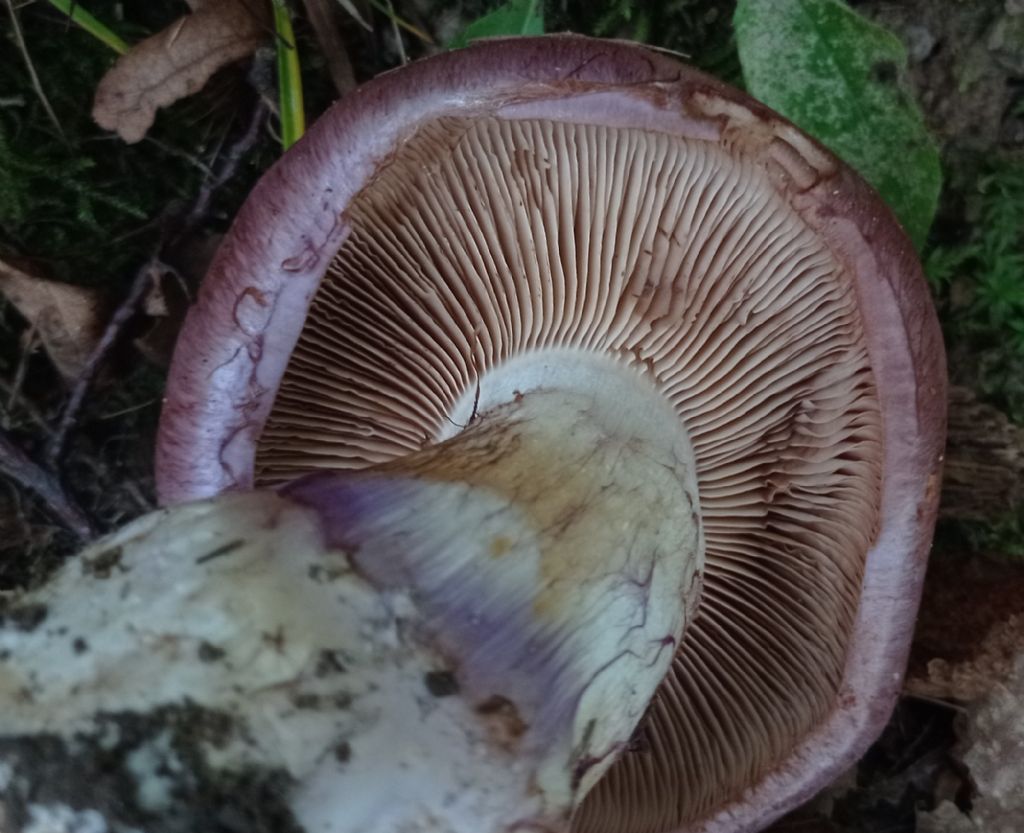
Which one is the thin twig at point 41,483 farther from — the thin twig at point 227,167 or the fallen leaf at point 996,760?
the fallen leaf at point 996,760

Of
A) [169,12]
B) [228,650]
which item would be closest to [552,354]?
[228,650]

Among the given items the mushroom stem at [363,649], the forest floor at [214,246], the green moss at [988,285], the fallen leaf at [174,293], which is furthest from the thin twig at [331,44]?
the green moss at [988,285]

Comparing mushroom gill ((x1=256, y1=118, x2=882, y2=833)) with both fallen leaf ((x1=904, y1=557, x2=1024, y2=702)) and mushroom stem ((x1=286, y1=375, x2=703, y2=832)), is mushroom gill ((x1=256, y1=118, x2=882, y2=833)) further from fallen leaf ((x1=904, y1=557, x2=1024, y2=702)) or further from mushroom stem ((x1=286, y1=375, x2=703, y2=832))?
fallen leaf ((x1=904, y1=557, x2=1024, y2=702))

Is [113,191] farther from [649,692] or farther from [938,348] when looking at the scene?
[938,348]

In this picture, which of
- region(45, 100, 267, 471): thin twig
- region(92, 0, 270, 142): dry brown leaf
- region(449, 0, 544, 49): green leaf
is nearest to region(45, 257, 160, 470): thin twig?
region(45, 100, 267, 471): thin twig

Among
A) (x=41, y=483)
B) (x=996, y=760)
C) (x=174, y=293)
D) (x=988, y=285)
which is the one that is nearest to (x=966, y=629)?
(x=996, y=760)
